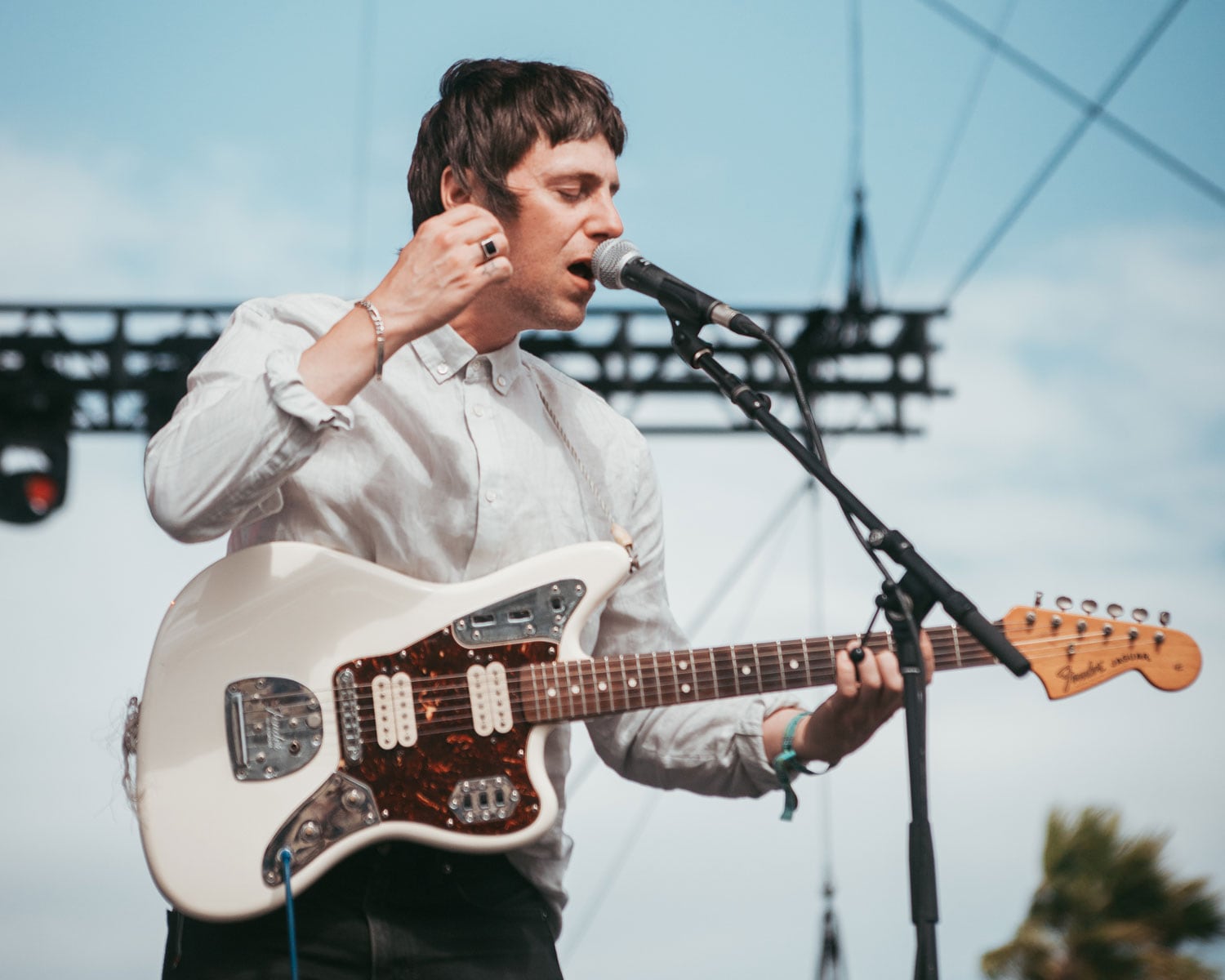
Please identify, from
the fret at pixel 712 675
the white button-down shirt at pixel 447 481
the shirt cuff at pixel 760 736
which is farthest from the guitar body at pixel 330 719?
the shirt cuff at pixel 760 736

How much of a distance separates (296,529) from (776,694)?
82 centimetres

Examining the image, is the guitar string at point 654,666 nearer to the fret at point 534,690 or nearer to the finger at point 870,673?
the fret at point 534,690

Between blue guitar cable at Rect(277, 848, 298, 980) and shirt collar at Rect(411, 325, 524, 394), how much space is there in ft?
2.59

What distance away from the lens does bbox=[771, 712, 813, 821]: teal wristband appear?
2.25m

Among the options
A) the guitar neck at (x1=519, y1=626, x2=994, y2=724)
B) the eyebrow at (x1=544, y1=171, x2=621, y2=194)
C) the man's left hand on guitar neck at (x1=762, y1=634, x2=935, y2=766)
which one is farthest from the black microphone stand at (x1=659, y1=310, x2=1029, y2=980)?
the eyebrow at (x1=544, y1=171, x2=621, y2=194)

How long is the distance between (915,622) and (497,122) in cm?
119

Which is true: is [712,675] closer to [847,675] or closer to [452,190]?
[847,675]

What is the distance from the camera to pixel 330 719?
206cm

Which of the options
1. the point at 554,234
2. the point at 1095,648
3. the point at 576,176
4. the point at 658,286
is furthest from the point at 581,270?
the point at 1095,648

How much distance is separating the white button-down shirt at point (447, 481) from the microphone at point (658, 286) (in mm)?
301

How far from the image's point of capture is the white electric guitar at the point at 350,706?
6.50 feet

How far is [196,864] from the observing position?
6.43 ft

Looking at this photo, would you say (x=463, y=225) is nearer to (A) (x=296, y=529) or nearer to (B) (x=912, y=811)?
(A) (x=296, y=529)

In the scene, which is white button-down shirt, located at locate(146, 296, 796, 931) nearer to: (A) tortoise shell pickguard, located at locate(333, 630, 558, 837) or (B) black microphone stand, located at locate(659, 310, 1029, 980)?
(A) tortoise shell pickguard, located at locate(333, 630, 558, 837)
